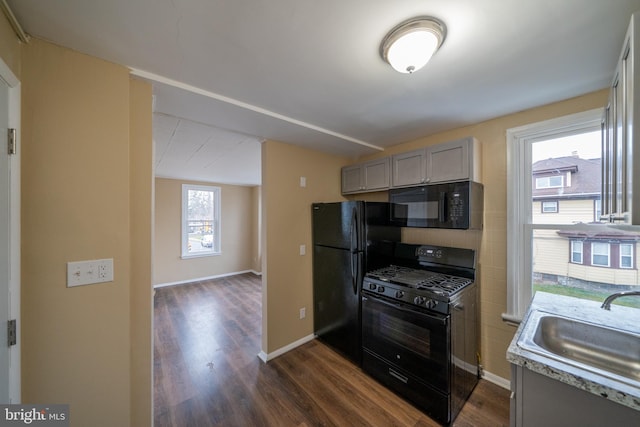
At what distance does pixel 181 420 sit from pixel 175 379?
551mm

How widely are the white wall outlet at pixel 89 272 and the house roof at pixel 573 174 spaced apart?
10.5ft

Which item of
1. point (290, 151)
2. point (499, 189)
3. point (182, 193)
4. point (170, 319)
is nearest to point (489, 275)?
point (499, 189)

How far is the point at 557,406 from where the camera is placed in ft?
3.22

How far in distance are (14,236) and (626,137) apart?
260 cm

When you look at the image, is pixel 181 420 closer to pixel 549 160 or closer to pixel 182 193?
pixel 549 160

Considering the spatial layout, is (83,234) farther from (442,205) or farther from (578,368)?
(442,205)

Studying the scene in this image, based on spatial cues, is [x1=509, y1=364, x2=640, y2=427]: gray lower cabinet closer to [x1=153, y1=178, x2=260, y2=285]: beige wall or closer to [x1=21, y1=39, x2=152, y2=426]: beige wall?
[x1=21, y1=39, x2=152, y2=426]: beige wall

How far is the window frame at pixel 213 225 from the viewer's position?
17.2 feet

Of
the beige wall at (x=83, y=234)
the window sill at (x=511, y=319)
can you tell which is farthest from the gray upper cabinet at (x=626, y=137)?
the beige wall at (x=83, y=234)

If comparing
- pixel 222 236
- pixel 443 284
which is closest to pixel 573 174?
pixel 443 284

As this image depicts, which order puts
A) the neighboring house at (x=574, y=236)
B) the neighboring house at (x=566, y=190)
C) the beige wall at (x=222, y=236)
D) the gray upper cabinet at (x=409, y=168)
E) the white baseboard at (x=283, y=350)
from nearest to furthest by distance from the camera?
the neighboring house at (x=574, y=236) < the neighboring house at (x=566, y=190) < the gray upper cabinet at (x=409, y=168) < the white baseboard at (x=283, y=350) < the beige wall at (x=222, y=236)

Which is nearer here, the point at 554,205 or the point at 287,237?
the point at 554,205

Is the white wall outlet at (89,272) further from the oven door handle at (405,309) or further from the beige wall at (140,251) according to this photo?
the oven door handle at (405,309)

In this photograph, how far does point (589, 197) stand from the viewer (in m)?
1.70
